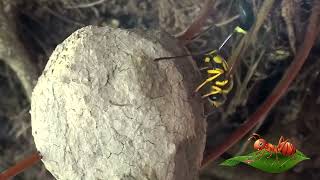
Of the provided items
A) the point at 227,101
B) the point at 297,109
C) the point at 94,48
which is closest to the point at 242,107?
the point at 227,101

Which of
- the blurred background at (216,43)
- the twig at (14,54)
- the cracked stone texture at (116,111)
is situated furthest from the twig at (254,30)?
the twig at (14,54)

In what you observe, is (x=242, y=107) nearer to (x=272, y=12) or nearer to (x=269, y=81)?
(x=269, y=81)

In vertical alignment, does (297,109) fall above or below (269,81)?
below

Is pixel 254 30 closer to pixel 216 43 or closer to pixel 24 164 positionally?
pixel 216 43

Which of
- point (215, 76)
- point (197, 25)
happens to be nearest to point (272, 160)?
point (215, 76)

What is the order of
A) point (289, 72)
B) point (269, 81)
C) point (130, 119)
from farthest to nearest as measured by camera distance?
1. point (269, 81)
2. point (289, 72)
3. point (130, 119)

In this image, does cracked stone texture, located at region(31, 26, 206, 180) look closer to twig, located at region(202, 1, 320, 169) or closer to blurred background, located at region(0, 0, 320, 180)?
twig, located at region(202, 1, 320, 169)
